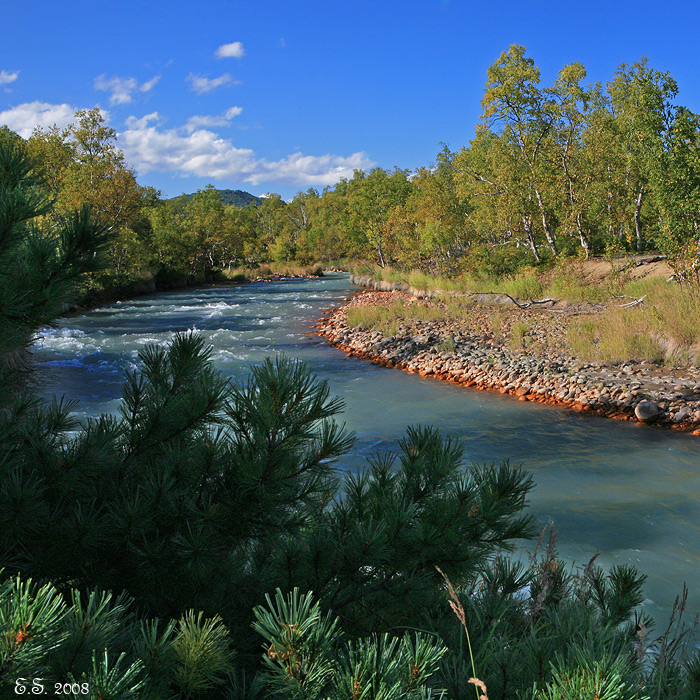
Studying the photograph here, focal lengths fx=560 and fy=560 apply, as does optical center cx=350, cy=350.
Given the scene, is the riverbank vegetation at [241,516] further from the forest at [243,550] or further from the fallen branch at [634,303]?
the fallen branch at [634,303]

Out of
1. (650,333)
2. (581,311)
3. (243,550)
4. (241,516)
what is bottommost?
(243,550)

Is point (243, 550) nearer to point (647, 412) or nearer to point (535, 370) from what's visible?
point (647, 412)

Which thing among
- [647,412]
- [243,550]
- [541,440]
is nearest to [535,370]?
Result: [647,412]

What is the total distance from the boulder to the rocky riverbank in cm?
1

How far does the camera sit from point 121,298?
33.3 metres

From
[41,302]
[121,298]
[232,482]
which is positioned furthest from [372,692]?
[121,298]

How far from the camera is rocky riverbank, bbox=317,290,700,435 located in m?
9.69

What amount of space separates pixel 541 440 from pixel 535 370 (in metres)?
3.50

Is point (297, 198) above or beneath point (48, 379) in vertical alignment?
above

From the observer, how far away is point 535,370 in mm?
12062

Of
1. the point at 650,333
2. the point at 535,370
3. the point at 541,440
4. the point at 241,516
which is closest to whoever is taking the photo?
the point at 241,516

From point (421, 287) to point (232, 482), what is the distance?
2674cm

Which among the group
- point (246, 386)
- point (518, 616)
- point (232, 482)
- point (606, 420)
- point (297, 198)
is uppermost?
point (297, 198)

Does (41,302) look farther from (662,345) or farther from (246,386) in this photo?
(662,345)
